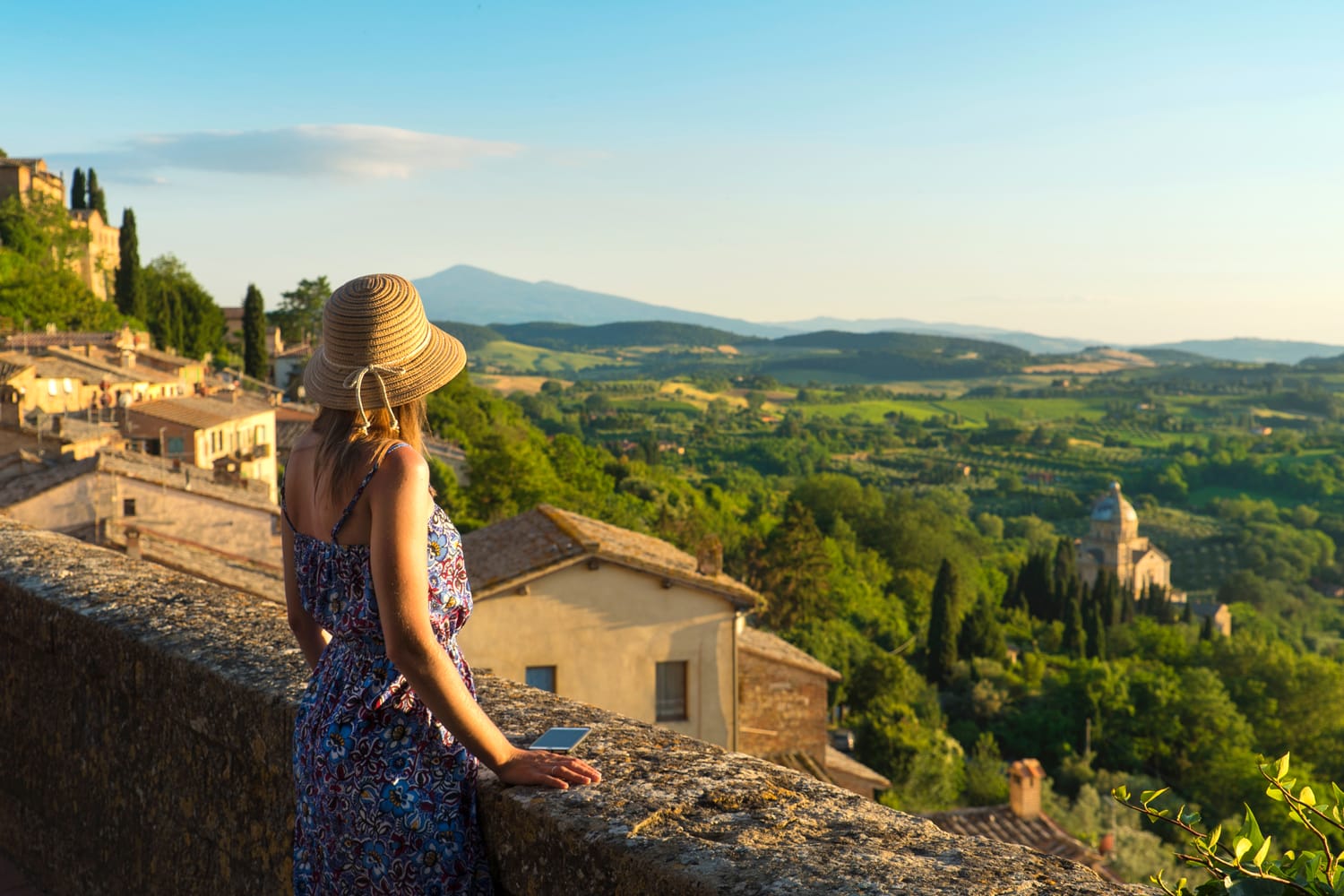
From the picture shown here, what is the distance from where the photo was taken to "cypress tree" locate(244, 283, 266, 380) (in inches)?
2731

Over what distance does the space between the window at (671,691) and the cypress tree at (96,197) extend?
245 feet

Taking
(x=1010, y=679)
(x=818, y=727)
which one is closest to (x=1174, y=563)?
(x=1010, y=679)

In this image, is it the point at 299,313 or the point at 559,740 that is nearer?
the point at 559,740

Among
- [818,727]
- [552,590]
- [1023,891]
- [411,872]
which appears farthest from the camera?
[818,727]

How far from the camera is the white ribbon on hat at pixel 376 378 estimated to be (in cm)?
212

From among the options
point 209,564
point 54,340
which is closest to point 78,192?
point 54,340

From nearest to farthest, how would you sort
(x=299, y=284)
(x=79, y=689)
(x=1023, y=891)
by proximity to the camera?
1. (x=1023, y=891)
2. (x=79, y=689)
3. (x=299, y=284)

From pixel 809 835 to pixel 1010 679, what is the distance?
48.7m

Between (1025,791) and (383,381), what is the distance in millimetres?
22604

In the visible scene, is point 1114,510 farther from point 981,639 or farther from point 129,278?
point 129,278

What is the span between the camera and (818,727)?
69.2ft

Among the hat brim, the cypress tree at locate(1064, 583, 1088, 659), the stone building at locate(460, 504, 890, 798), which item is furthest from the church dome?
the hat brim

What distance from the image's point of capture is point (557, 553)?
54.9 feet

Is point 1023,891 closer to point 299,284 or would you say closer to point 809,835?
point 809,835
